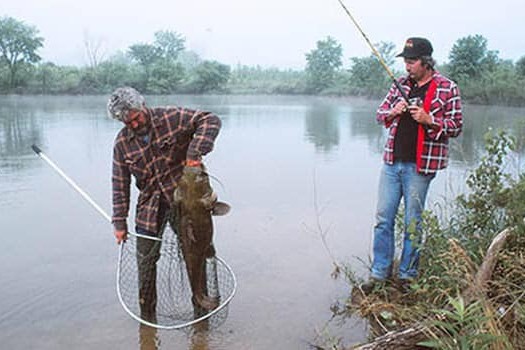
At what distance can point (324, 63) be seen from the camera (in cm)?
5806

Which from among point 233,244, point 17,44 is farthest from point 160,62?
point 233,244

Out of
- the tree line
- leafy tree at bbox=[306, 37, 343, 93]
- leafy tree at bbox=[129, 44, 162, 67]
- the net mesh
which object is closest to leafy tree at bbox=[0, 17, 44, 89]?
the tree line

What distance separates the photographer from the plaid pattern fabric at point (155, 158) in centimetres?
380

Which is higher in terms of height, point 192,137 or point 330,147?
point 192,137

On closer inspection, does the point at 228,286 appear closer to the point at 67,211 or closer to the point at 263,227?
the point at 263,227

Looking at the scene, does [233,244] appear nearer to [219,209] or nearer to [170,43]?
[219,209]

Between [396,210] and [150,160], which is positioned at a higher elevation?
[150,160]

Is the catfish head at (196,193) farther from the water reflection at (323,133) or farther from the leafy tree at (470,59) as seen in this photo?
the leafy tree at (470,59)

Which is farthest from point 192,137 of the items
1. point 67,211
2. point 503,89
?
point 503,89

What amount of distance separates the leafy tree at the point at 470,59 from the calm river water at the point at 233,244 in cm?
2329

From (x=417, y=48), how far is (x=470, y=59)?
33774mm

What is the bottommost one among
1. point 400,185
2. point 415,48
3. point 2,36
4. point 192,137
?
point 400,185

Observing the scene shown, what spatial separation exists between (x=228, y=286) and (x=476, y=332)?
2.33 meters

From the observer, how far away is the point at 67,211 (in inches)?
297
